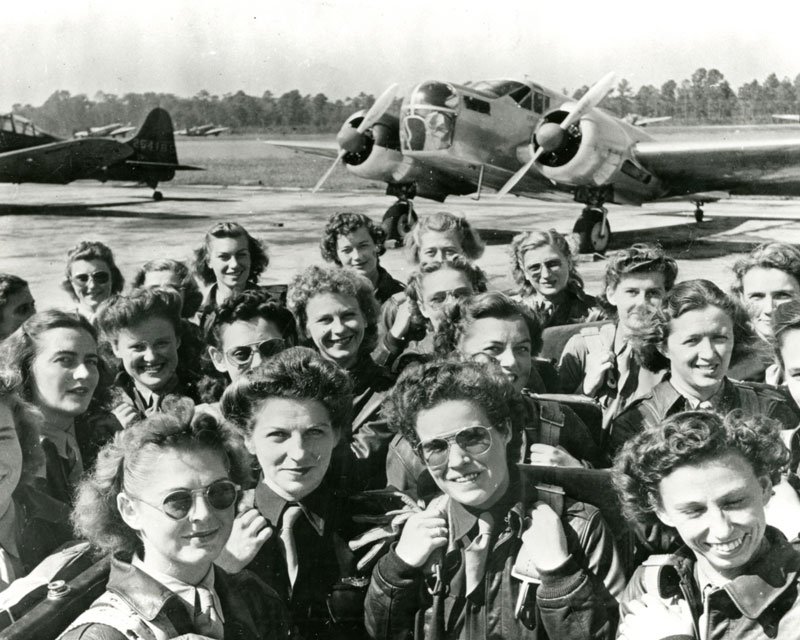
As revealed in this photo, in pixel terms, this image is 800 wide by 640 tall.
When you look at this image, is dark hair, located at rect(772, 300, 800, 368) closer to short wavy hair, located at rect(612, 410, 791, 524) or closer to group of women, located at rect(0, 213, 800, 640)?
group of women, located at rect(0, 213, 800, 640)

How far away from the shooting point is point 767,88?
86.6 feet

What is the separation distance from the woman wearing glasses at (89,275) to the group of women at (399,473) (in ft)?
4.01

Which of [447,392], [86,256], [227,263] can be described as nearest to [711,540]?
[447,392]

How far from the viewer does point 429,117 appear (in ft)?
49.6

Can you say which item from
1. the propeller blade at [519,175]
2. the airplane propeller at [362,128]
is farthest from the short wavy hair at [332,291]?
the airplane propeller at [362,128]

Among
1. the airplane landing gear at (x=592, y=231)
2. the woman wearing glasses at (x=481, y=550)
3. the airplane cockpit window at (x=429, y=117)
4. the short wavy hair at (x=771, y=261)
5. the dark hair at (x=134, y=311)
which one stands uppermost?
the airplane cockpit window at (x=429, y=117)

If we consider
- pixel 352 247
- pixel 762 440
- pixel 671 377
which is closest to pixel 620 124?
pixel 352 247

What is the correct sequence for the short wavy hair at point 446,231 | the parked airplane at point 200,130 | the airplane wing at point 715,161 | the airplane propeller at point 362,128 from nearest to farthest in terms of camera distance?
1. the short wavy hair at point 446,231
2. the airplane wing at point 715,161
3. the airplane propeller at point 362,128
4. the parked airplane at point 200,130

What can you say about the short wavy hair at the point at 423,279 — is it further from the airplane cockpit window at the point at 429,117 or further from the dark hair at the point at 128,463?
the airplane cockpit window at the point at 429,117

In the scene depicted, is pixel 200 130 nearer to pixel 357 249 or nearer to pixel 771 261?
pixel 357 249

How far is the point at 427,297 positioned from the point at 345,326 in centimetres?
66

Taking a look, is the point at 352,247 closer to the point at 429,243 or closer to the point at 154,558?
the point at 429,243

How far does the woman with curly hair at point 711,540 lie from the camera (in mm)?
2129

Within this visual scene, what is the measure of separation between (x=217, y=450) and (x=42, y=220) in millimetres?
21564
